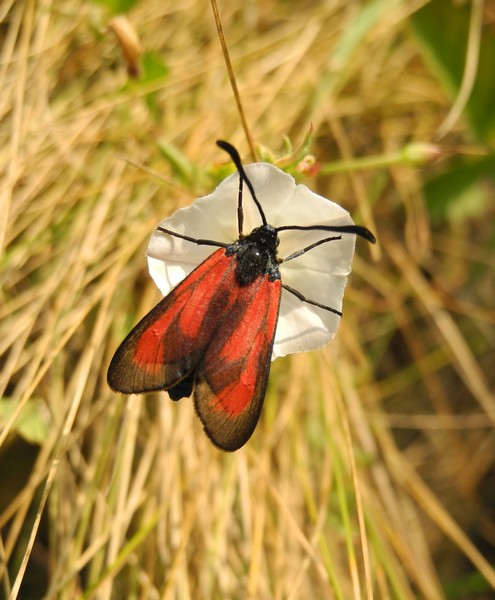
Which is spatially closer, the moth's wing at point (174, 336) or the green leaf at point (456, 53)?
the moth's wing at point (174, 336)

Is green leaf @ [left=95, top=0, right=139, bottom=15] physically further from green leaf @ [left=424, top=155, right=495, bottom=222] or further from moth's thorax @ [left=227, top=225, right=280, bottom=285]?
green leaf @ [left=424, top=155, right=495, bottom=222]

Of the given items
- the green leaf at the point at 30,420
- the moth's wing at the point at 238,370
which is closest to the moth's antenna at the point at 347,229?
the moth's wing at the point at 238,370

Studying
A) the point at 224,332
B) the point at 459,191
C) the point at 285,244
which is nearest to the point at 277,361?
the point at 285,244

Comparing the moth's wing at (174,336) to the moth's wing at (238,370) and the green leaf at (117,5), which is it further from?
the green leaf at (117,5)

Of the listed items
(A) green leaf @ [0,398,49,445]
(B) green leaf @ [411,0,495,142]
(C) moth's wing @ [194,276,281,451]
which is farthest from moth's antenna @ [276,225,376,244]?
(B) green leaf @ [411,0,495,142]

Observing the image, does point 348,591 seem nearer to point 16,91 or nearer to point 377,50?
point 16,91

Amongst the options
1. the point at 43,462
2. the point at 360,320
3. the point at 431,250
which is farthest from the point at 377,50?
the point at 43,462
